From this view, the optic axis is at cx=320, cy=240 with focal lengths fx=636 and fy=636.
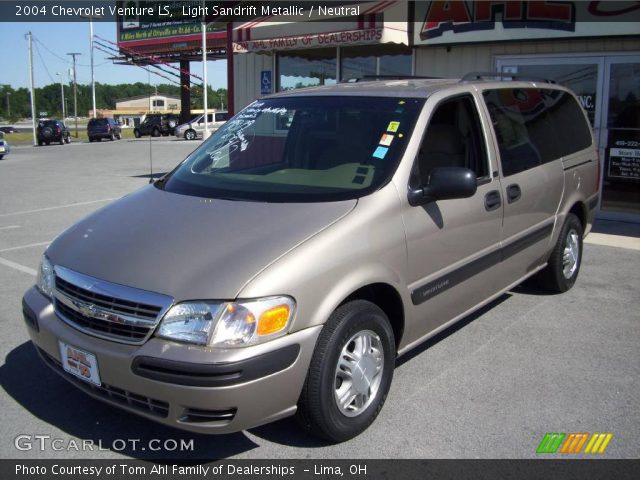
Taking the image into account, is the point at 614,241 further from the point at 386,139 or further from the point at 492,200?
the point at 386,139

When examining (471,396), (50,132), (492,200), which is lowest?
(471,396)

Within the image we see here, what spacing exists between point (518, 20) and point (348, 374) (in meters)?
7.59

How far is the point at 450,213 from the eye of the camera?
386cm

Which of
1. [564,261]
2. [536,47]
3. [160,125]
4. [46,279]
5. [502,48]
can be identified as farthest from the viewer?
[160,125]

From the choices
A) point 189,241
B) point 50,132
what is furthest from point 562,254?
point 50,132

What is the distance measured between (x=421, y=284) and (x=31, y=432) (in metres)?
2.27

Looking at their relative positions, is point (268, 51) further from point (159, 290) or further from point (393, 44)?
point (159, 290)

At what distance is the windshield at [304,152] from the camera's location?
3.63 m

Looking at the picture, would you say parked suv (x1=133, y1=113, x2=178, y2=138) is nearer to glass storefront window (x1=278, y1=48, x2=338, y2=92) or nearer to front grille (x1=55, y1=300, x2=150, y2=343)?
glass storefront window (x1=278, y1=48, x2=338, y2=92)

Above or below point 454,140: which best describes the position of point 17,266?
below

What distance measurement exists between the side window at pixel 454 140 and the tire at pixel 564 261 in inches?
63.1

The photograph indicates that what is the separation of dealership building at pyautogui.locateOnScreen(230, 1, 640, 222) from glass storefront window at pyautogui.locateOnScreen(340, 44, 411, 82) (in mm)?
18

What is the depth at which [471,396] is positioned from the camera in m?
3.79

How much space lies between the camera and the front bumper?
2717 mm
